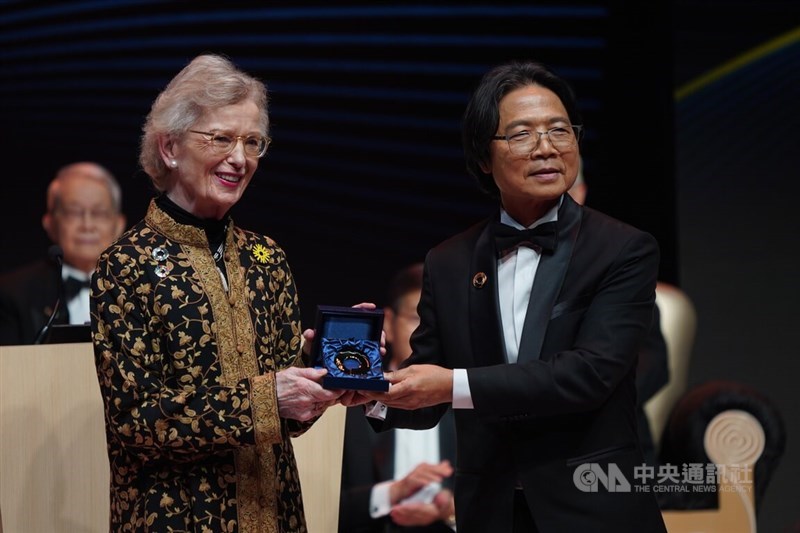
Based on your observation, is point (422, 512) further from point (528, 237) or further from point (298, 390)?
point (298, 390)

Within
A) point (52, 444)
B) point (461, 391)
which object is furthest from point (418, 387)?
→ point (52, 444)

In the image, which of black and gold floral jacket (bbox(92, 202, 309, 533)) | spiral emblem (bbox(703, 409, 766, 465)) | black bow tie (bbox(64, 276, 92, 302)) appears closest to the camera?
black and gold floral jacket (bbox(92, 202, 309, 533))

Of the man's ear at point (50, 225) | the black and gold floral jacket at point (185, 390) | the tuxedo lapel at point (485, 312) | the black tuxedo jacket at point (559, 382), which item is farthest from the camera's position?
the man's ear at point (50, 225)

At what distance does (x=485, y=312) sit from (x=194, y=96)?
849 millimetres

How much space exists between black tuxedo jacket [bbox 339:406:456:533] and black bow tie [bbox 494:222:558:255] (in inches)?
71.6

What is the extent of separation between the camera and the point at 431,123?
18.5 feet

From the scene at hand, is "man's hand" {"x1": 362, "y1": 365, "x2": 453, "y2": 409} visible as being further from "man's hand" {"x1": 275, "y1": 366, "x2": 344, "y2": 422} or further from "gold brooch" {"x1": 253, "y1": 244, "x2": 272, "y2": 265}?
"gold brooch" {"x1": 253, "y1": 244, "x2": 272, "y2": 265}

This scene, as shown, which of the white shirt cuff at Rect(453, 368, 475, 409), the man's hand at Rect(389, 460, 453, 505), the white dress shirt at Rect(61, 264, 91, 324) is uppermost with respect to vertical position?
the white dress shirt at Rect(61, 264, 91, 324)

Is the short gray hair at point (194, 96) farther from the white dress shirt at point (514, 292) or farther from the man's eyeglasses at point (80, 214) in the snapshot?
the man's eyeglasses at point (80, 214)

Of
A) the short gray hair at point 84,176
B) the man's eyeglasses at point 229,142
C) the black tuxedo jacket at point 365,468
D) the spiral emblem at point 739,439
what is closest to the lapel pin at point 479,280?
the man's eyeglasses at point 229,142

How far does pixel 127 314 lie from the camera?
2264 mm

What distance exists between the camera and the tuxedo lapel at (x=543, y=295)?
2.46 meters

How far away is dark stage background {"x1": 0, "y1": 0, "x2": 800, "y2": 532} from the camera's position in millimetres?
5359

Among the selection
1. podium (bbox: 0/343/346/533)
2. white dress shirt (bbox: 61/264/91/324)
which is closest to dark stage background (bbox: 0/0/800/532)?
white dress shirt (bbox: 61/264/91/324)
